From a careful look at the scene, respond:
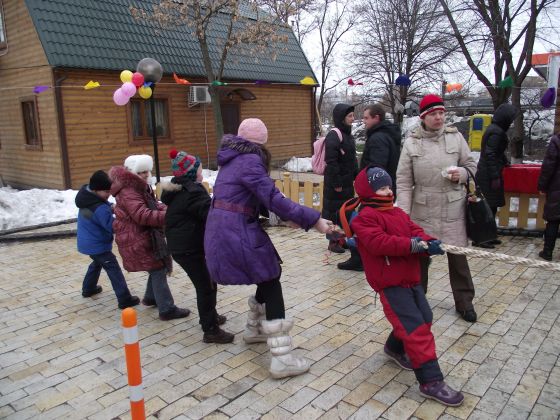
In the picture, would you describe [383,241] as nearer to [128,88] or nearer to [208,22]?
[128,88]

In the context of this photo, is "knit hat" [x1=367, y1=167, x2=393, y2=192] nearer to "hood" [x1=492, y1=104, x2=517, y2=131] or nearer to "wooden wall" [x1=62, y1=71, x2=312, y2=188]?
"hood" [x1=492, y1=104, x2=517, y2=131]

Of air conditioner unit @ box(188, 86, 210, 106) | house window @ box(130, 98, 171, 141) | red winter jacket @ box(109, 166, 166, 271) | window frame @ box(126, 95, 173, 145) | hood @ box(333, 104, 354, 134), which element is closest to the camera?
red winter jacket @ box(109, 166, 166, 271)

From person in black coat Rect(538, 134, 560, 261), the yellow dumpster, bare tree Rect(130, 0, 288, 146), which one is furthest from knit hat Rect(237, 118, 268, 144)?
the yellow dumpster

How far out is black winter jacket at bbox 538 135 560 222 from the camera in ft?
19.1

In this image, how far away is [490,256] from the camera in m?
3.15

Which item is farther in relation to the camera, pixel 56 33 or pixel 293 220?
pixel 56 33

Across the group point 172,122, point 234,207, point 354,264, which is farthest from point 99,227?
point 172,122

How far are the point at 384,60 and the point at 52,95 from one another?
39.8 ft

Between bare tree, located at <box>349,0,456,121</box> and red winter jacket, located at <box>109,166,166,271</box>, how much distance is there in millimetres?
12746

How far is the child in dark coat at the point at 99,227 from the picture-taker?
15.4 ft

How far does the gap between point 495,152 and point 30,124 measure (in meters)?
12.4

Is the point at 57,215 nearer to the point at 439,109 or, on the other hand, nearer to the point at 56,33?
the point at 56,33

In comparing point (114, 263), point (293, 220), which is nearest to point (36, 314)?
point (114, 263)

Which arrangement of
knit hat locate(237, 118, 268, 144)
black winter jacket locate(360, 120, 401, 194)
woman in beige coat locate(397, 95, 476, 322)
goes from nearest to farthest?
knit hat locate(237, 118, 268, 144), woman in beige coat locate(397, 95, 476, 322), black winter jacket locate(360, 120, 401, 194)
